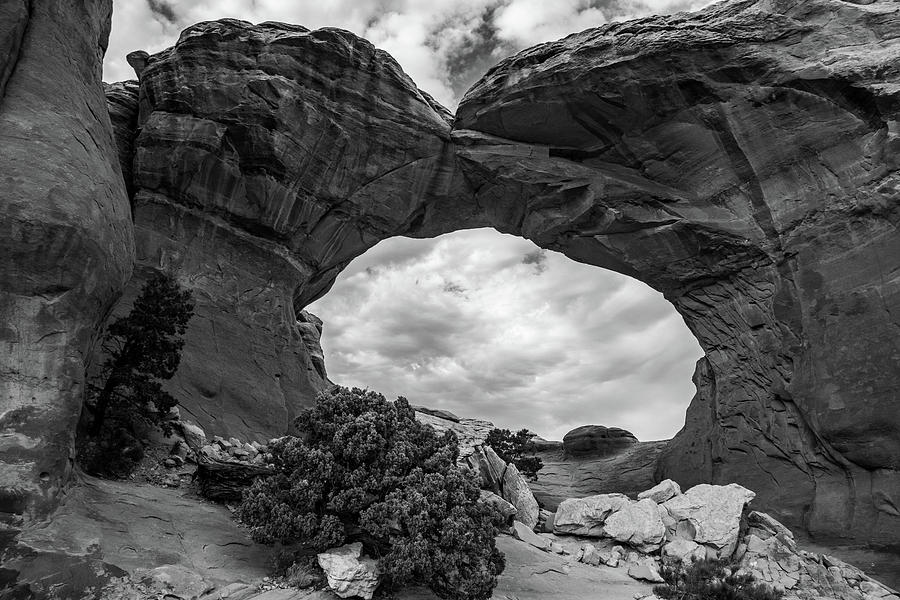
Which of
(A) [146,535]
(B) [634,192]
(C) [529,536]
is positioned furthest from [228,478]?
(B) [634,192]

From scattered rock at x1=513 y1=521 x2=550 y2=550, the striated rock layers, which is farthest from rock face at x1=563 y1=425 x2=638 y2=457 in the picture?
scattered rock at x1=513 y1=521 x2=550 y2=550

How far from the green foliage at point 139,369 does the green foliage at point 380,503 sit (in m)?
8.08

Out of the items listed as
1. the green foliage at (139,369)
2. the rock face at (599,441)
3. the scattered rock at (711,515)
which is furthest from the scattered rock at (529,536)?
the rock face at (599,441)

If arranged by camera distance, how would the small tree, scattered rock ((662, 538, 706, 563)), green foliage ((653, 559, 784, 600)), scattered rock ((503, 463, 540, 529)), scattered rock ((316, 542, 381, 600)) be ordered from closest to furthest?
scattered rock ((316, 542, 381, 600)) < green foliage ((653, 559, 784, 600)) < scattered rock ((662, 538, 706, 563)) < the small tree < scattered rock ((503, 463, 540, 529))

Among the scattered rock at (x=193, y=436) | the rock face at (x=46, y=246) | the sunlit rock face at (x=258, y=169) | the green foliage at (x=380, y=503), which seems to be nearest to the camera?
the rock face at (x=46, y=246)

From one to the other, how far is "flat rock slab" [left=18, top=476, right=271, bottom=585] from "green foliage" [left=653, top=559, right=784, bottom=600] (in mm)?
11996

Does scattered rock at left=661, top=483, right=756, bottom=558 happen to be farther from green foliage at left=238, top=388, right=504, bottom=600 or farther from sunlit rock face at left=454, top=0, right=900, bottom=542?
green foliage at left=238, top=388, right=504, bottom=600

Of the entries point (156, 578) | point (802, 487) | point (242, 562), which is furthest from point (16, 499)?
point (802, 487)

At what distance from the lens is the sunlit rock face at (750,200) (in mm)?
23656

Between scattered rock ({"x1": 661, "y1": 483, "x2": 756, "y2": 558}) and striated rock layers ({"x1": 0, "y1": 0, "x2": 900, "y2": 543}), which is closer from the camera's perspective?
scattered rock ({"x1": 661, "y1": 483, "x2": 756, "y2": 558})

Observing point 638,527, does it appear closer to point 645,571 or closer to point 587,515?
point 587,515

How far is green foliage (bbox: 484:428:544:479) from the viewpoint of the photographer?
41000mm

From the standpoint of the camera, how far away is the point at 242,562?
559 inches

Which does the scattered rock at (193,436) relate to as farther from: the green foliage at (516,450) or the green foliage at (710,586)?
the green foliage at (516,450)
